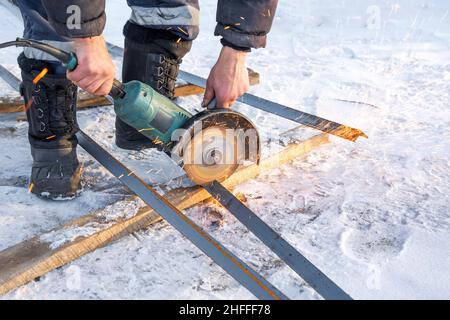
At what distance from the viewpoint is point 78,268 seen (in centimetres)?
151

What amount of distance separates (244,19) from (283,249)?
807 millimetres

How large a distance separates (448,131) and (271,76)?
125 cm

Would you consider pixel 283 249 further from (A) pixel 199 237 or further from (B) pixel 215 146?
(B) pixel 215 146

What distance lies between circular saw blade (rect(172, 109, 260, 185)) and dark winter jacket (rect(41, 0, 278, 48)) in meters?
0.29

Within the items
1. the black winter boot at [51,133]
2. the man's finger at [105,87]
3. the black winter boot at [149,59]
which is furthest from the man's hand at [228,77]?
the black winter boot at [51,133]

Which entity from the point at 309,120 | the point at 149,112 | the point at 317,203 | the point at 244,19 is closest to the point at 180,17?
the point at 244,19

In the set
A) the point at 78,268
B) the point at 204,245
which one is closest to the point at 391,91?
the point at 204,245

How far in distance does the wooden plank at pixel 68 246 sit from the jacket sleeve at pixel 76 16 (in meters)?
0.65

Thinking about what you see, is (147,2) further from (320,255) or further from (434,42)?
(434,42)

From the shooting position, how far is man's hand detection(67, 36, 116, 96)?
1432 millimetres

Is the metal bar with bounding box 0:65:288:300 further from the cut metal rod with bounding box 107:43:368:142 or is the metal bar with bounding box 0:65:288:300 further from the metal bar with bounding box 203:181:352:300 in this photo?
the cut metal rod with bounding box 107:43:368:142

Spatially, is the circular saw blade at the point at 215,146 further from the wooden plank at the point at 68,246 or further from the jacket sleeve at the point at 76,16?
the jacket sleeve at the point at 76,16

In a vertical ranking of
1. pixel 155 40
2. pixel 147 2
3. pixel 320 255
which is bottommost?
pixel 320 255

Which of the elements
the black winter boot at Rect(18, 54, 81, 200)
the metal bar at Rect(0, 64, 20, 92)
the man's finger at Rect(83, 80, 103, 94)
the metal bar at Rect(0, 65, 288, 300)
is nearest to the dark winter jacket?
the man's finger at Rect(83, 80, 103, 94)
